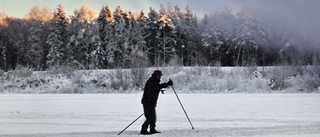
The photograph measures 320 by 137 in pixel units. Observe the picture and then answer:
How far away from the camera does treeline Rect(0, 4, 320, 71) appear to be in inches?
2276

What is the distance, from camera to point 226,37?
200 feet

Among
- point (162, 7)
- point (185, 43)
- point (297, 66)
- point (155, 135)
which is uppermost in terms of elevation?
point (162, 7)

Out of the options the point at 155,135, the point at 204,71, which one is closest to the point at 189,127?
the point at 155,135

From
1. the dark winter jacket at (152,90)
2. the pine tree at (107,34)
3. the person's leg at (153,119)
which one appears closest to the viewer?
the dark winter jacket at (152,90)

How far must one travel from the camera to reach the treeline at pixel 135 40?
5781 cm

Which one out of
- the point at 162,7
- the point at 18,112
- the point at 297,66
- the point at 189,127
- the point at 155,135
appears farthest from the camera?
the point at 162,7

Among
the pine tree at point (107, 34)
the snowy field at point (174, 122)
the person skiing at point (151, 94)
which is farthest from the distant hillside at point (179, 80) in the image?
the person skiing at point (151, 94)

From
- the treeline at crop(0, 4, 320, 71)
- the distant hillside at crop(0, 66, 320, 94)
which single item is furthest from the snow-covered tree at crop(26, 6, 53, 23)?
the distant hillside at crop(0, 66, 320, 94)

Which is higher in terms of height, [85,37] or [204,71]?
[85,37]

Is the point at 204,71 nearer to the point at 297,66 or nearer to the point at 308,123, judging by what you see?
the point at 297,66

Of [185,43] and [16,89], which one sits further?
[185,43]

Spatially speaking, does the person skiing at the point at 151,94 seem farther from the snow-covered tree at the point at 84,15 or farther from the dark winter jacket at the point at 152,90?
the snow-covered tree at the point at 84,15

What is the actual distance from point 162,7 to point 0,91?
3655 centimetres

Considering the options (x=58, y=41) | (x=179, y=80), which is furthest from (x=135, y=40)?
(x=179, y=80)
